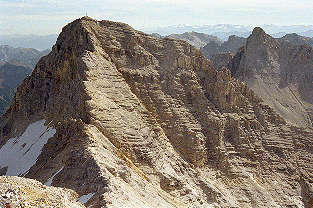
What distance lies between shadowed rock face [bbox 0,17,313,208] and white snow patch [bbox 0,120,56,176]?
5.67ft

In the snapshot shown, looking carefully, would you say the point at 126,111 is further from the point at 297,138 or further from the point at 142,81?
the point at 297,138

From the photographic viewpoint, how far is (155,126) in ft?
175

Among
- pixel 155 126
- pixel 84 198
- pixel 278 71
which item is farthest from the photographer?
pixel 278 71

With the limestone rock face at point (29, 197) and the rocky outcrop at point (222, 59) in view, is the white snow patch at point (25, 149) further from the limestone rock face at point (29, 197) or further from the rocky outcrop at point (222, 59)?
the rocky outcrop at point (222, 59)

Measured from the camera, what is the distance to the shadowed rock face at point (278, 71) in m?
128

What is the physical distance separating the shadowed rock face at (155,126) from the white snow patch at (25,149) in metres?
1.73

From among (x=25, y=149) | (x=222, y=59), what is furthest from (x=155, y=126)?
(x=222, y=59)

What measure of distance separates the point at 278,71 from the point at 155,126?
100971 mm

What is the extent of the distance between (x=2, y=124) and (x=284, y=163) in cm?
5754

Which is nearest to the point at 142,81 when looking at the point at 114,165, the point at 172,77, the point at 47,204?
the point at 172,77

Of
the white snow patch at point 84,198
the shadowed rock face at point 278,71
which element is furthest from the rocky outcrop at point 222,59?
the white snow patch at point 84,198

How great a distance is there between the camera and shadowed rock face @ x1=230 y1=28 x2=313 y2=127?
128 m

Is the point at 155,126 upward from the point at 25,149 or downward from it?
upward

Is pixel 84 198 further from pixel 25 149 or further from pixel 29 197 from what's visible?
pixel 25 149
